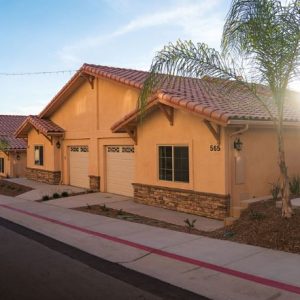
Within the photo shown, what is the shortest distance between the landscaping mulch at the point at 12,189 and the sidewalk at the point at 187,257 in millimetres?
8352

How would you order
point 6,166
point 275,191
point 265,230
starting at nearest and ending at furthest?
1. point 265,230
2. point 275,191
3. point 6,166

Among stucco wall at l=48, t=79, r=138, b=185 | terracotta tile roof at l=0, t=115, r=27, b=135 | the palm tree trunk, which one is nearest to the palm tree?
the palm tree trunk

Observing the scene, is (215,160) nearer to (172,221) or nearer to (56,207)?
(172,221)

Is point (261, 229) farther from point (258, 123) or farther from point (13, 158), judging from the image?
point (13, 158)

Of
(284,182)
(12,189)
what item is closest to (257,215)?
(284,182)

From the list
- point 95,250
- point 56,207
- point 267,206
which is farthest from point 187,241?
point 56,207

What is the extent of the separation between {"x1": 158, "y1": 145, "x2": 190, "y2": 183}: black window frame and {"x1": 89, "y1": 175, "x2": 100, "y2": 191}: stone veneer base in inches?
216

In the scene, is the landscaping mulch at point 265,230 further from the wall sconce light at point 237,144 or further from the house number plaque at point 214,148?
the house number plaque at point 214,148

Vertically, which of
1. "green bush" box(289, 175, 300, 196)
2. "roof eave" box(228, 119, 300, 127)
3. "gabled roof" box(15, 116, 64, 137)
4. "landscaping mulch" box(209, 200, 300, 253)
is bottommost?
"landscaping mulch" box(209, 200, 300, 253)

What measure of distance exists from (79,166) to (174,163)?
28.4 feet

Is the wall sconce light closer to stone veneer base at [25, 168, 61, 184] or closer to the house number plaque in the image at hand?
the house number plaque

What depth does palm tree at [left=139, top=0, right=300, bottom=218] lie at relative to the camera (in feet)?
29.9

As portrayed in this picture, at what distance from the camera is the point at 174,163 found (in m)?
14.0

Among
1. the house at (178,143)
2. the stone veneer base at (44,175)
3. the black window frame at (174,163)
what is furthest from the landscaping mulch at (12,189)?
the black window frame at (174,163)
